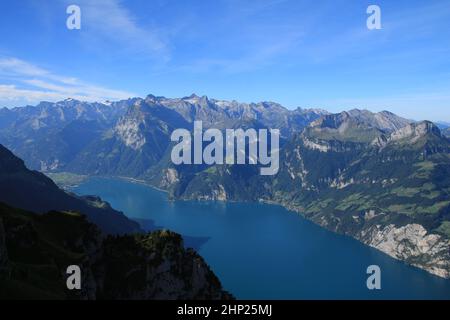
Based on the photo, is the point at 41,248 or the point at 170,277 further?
the point at 170,277

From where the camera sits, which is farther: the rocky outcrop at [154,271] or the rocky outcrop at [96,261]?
the rocky outcrop at [154,271]

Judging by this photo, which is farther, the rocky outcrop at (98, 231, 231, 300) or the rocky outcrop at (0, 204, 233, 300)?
the rocky outcrop at (98, 231, 231, 300)

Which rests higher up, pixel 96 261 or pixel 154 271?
pixel 96 261

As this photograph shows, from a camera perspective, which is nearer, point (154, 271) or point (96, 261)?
point (96, 261)
